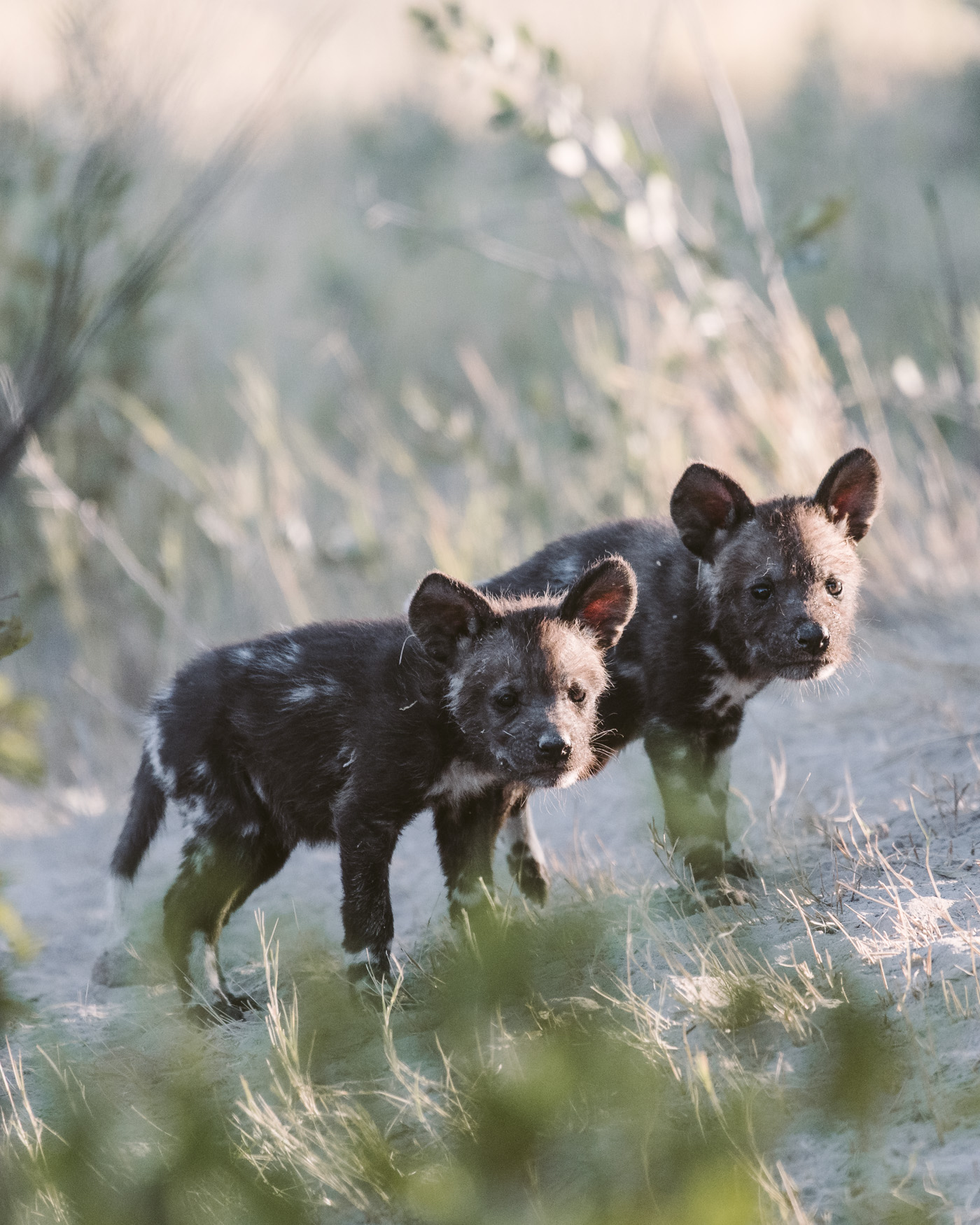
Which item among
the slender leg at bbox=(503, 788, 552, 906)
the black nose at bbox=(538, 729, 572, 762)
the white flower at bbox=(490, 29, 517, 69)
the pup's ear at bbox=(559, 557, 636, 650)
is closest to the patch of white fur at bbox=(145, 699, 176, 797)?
the slender leg at bbox=(503, 788, 552, 906)

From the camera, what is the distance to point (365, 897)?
4.20 m

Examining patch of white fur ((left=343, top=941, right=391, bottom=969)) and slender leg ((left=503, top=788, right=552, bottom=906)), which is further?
slender leg ((left=503, top=788, right=552, bottom=906))

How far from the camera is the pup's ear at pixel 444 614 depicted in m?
4.03

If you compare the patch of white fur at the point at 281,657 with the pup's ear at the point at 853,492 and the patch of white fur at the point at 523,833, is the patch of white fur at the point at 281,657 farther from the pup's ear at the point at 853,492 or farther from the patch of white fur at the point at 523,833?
the pup's ear at the point at 853,492

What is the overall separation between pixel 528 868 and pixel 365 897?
0.87m

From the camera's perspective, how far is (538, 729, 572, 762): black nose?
3.95 metres

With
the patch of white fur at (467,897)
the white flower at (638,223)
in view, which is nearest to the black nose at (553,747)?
the patch of white fur at (467,897)

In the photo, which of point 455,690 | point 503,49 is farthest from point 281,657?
point 503,49

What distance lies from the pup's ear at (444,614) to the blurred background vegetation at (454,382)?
101cm

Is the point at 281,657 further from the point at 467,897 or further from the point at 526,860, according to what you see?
the point at 526,860

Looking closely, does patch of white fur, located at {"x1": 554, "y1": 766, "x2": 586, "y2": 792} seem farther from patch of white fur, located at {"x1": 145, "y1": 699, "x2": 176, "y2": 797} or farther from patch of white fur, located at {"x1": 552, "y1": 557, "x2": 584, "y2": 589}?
patch of white fur, located at {"x1": 145, "y1": 699, "x2": 176, "y2": 797}

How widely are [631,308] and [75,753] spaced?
192 inches

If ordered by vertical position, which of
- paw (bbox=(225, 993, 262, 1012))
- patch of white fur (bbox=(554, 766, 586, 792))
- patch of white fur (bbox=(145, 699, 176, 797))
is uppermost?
patch of white fur (bbox=(554, 766, 586, 792))

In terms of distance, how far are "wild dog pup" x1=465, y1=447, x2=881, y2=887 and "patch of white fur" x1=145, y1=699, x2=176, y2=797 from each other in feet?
3.27
